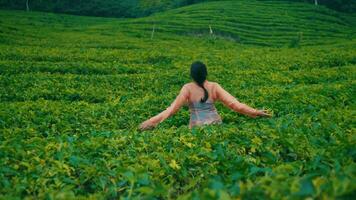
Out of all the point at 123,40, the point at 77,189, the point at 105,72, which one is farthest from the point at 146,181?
the point at 123,40

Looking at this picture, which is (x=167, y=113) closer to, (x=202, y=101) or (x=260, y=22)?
(x=202, y=101)

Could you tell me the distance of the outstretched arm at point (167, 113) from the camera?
7758 millimetres

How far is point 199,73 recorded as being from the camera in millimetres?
7930

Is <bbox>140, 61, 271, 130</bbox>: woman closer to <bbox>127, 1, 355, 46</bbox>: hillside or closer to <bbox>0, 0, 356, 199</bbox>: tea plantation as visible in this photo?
<bbox>0, 0, 356, 199</bbox>: tea plantation

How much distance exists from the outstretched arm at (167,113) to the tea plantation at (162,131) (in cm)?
36

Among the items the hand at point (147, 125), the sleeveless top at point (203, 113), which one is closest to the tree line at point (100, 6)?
the sleeveless top at point (203, 113)

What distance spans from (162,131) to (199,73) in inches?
57.7

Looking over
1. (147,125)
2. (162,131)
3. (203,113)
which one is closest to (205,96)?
(203,113)

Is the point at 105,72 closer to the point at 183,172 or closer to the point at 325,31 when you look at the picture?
the point at 183,172

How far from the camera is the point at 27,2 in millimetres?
60875

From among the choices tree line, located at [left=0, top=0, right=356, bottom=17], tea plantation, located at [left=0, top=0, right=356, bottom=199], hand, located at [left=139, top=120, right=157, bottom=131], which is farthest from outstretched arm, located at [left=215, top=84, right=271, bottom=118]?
tree line, located at [left=0, top=0, right=356, bottom=17]

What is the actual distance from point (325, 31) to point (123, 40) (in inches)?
833

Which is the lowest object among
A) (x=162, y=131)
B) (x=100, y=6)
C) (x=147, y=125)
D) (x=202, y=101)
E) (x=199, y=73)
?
(x=147, y=125)

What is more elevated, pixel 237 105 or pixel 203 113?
pixel 237 105
